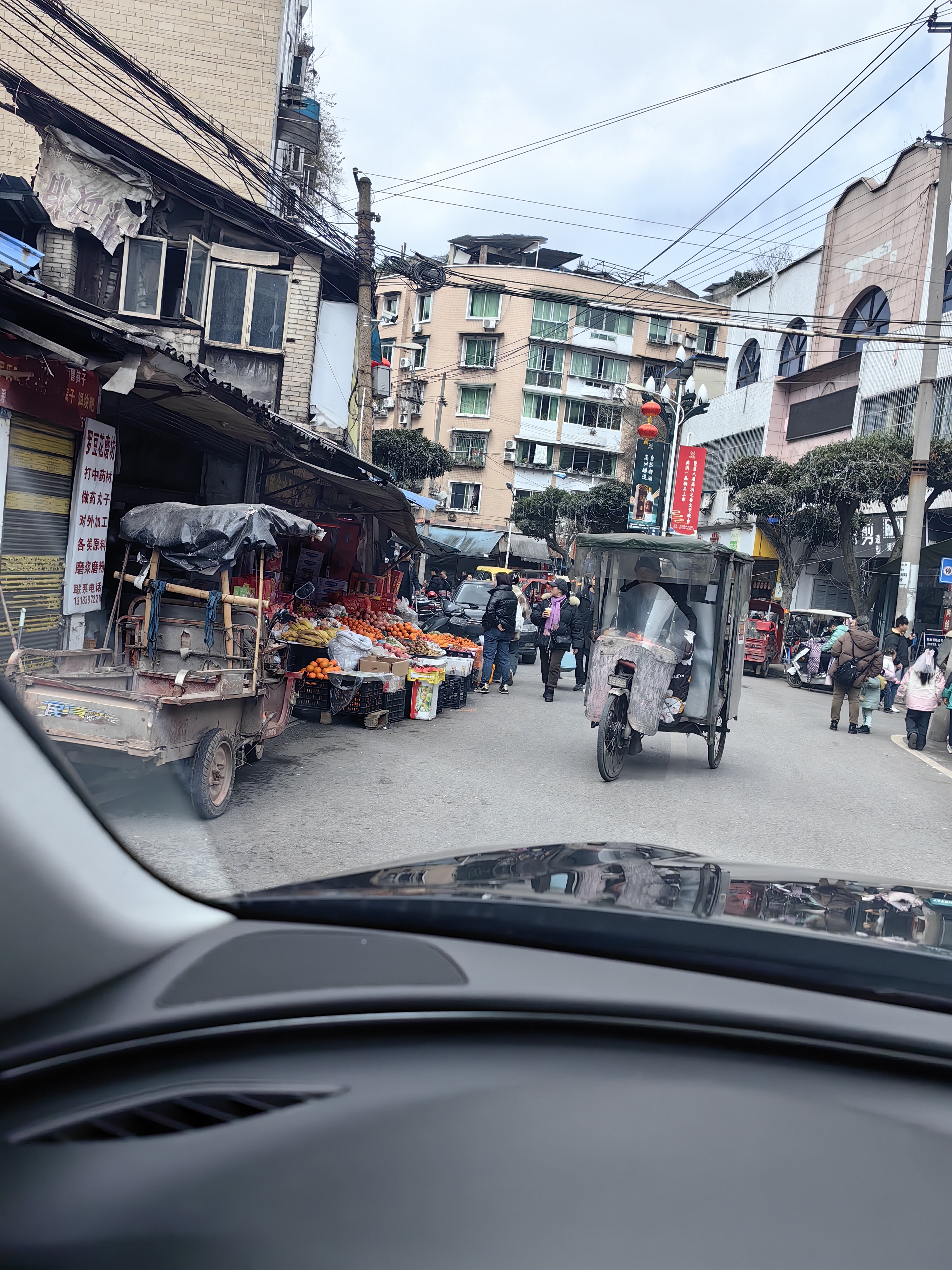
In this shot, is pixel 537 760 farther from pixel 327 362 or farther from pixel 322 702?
pixel 327 362

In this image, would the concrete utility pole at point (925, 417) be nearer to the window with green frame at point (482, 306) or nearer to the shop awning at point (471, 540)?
the shop awning at point (471, 540)

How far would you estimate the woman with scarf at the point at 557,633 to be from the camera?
1455 cm

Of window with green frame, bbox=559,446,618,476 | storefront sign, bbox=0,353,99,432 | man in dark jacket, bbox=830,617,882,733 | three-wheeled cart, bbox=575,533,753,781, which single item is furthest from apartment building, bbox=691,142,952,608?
storefront sign, bbox=0,353,99,432

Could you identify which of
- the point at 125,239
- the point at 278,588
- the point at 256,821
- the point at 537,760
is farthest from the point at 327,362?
the point at 256,821

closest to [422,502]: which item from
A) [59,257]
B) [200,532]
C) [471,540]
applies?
[59,257]

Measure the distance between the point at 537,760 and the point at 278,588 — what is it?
157 inches

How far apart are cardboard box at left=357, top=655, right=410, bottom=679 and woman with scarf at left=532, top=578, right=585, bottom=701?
402 cm

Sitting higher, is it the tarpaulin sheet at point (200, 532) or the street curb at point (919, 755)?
the tarpaulin sheet at point (200, 532)

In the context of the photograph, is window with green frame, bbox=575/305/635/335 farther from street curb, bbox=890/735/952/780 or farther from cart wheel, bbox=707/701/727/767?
cart wheel, bbox=707/701/727/767

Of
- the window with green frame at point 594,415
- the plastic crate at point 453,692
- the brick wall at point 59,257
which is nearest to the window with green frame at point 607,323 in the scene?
the window with green frame at point 594,415

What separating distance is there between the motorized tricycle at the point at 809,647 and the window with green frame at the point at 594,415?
2735 cm

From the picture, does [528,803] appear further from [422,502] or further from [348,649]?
[422,502]

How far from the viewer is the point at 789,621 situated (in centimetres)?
2716

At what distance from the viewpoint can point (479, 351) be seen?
5122cm
